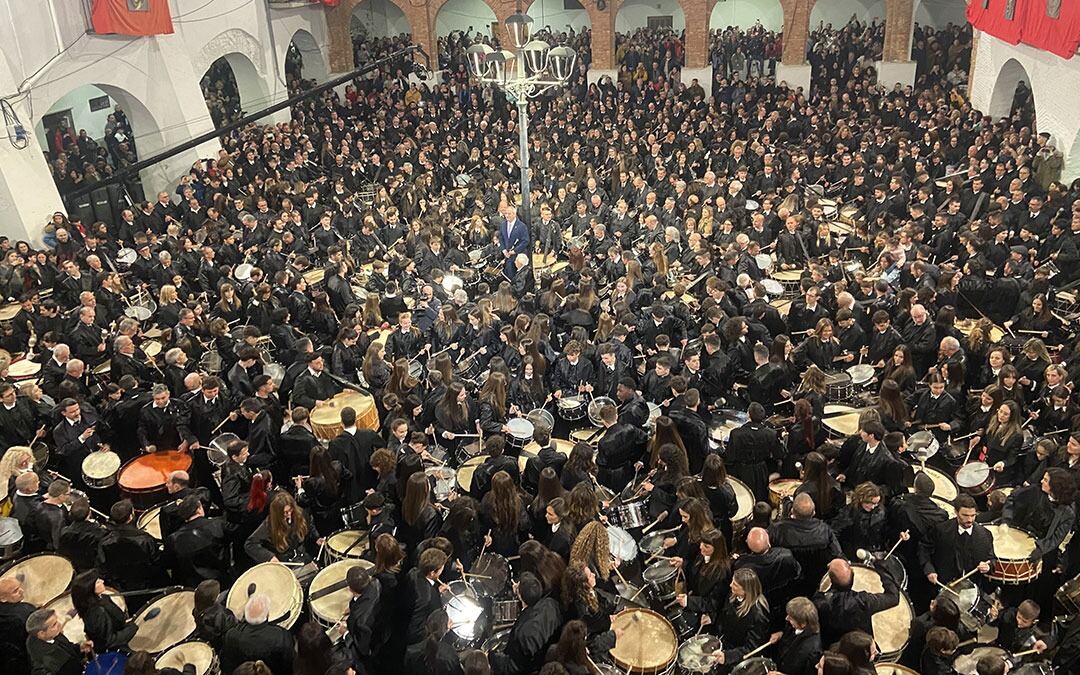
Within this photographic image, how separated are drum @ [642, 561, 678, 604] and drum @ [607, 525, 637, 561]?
197 mm

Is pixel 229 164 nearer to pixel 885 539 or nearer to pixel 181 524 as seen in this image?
pixel 181 524

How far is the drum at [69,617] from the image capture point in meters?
6.35

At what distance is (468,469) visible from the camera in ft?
27.5

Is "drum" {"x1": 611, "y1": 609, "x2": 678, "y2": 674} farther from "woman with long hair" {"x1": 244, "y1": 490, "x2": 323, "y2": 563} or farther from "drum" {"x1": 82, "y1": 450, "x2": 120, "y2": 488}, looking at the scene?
"drum" {"x1": 82, "y1": 450, "x2": 120, "y2": 488}

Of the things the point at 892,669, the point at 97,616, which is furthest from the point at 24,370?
the point at 892,669

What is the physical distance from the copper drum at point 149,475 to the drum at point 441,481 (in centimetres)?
263

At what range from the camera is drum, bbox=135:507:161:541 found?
7.62 m

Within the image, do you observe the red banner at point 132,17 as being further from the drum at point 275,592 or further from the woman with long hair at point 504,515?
the woman with long hair at point 504,515

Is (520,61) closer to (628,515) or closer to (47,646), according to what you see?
(628,515)

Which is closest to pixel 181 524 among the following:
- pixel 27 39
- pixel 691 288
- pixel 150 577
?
pixel 150 577

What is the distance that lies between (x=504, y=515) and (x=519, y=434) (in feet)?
5.95

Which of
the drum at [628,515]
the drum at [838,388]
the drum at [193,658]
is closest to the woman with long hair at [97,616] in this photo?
the drum at [193,658]

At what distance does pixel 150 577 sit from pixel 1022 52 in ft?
68.7

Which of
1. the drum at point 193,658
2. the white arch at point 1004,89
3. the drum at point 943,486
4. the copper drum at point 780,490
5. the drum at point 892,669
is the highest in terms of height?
the white arch at point 1004,89
